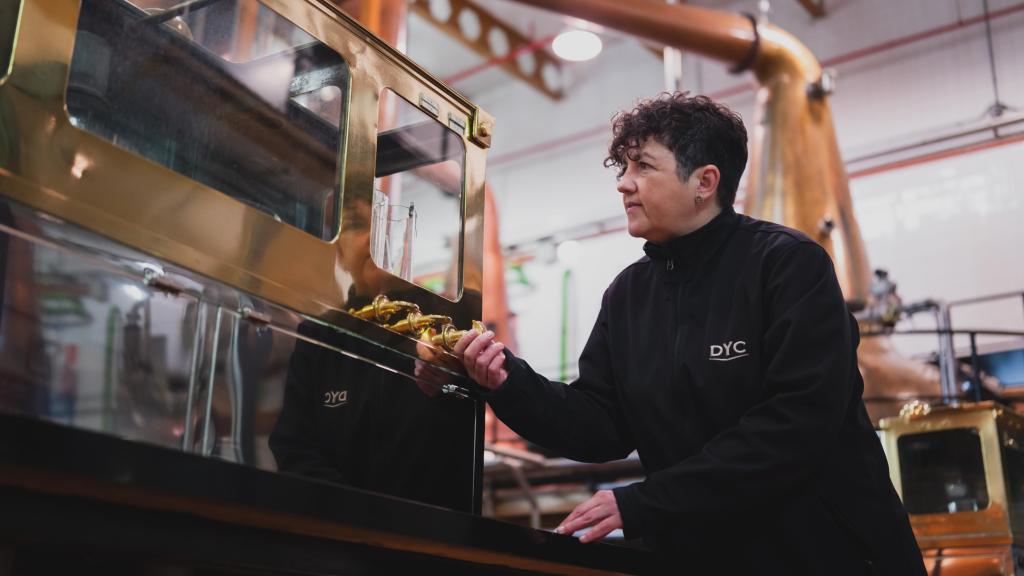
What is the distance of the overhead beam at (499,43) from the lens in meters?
7.77

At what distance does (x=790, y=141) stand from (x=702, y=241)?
3.50 metres

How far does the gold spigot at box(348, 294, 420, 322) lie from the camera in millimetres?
1270

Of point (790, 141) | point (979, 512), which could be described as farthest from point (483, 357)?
point (790, 141)

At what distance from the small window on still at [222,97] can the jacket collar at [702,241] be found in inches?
21.5

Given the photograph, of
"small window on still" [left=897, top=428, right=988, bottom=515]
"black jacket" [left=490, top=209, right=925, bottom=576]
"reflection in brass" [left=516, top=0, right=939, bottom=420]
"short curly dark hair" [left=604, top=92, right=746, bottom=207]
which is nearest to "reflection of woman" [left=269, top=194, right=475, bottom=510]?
"black jacket" [left=490, top=209, right=925, bottom=576]

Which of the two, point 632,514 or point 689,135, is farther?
point 689,135

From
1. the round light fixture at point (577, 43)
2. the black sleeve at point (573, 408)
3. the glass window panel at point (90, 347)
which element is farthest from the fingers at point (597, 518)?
the round light fixture at point (577, 43)

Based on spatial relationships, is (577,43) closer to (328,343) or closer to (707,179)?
(707,179)

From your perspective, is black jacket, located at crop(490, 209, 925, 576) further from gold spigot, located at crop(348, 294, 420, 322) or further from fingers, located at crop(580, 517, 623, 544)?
gold spigot, located at crop(348, 294, 420, 322)

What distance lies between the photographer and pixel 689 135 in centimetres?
160

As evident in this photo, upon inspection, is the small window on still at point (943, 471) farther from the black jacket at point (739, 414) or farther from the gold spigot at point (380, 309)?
the gold spigot at point (380, 309)

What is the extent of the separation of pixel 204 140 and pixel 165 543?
46 cm

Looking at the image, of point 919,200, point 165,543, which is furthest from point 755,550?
point 919,200

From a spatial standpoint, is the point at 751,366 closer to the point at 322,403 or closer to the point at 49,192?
the point at 322,403
